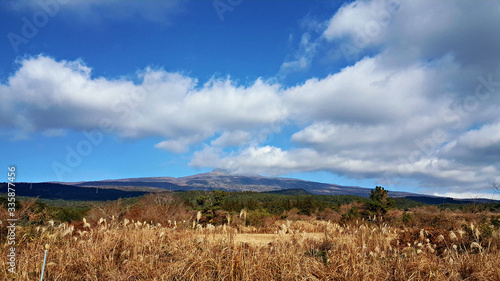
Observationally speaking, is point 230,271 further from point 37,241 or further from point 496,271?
point 37,241

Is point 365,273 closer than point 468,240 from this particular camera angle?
Yes

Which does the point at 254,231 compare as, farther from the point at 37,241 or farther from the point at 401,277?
the point at 401,277

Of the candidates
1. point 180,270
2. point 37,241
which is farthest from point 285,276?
point 37,241

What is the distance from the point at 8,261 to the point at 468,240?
13.5m

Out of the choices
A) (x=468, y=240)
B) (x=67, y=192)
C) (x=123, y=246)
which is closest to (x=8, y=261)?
(x=123, y=246)

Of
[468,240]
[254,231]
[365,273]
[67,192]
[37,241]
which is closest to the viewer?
[365,273]

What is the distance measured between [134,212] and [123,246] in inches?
812

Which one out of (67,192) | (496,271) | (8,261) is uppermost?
(496,271)

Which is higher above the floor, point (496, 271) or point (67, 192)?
point (496, 271)

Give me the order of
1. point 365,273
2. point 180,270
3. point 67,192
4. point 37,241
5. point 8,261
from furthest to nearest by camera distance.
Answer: point 67,192 → point 37,241 → point 8,261 → point 180,270 → point 365,273

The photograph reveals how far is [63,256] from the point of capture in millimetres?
7207

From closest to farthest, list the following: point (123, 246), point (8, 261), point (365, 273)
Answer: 1. point (365, 273)
2. point (8, 261)
3. point (123, 246)

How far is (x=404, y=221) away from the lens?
27641 millimetres

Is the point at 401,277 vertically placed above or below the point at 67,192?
above
